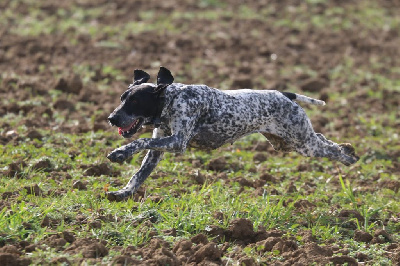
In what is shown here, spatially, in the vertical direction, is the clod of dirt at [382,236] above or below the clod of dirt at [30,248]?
below

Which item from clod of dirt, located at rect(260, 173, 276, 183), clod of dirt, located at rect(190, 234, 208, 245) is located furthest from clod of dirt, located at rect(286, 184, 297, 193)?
clod of dirt, located at rect(190, 234, 208, 245)

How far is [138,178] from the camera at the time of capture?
24.2 feet

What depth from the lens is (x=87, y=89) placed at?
11492 millimetres

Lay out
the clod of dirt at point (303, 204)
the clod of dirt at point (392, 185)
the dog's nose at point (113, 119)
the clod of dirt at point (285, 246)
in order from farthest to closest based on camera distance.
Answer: the clod of dirt at point (392, 185), the clod of dirt at point (303, 204), the dog's nose at point (113, 119), the clod of dirt at point (285, 246)

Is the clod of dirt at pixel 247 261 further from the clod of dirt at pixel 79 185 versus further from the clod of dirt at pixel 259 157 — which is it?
the clod of dirt at pixel 259 157

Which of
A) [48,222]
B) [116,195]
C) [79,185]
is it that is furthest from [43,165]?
[48,222]

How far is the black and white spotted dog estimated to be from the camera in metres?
6.90

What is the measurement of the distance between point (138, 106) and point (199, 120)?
75 cm

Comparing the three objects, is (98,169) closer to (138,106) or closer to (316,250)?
(138,106)

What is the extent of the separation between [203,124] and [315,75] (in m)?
6.73

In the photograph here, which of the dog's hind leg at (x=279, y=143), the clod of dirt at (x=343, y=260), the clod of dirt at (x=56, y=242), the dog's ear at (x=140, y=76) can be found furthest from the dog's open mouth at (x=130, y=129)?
the clod of dirt at (x=343, y=260)

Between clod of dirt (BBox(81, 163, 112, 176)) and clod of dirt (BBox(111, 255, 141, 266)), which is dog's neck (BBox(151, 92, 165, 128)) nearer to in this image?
clod of dirt (BBox(81, 163, 112, 176))

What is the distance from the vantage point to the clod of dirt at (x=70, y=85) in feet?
37.7

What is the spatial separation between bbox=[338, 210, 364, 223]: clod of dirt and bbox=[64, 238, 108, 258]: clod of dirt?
2755 millimetres
